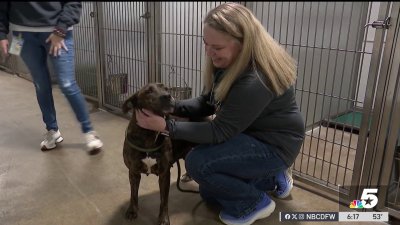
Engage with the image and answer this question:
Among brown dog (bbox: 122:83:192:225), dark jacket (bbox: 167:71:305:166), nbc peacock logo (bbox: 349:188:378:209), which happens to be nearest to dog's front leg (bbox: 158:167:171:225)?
brown dog (bbox: 122:83:192:225)

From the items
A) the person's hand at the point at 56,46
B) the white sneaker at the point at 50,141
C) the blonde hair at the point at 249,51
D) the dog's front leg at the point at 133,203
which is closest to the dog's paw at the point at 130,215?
the dog's front leg at the point at 133,203

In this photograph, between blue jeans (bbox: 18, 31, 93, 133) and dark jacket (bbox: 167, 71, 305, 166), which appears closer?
dark jacket (bbox: 167, 71, 305, 166)

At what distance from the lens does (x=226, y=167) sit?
1.56m

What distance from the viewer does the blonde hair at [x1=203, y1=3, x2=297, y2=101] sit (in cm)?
137

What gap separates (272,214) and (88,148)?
1.36 m

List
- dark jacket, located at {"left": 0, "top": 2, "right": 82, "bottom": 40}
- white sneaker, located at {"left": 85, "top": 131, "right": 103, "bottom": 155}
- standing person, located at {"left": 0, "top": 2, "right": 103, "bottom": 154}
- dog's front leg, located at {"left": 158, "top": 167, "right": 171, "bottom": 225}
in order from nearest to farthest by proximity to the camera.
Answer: dark jacket, located at {"left": 0, "top": 2, "right": 82, "bottom": 40}
dog's front leg, located at {"left": 158, "top": 167, "right": 171, "bottom": 225}
standing person, located at {"left": 0, "top": 2, "right": 103, "bottom": 154}
white sneaker, located at {"left": 85, "top": 131, "right": 103, "bottom": 155}

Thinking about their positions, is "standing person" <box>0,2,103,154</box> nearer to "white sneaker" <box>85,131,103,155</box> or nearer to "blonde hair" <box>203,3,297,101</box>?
"white sneaker" <box>85,131,103,155</box>

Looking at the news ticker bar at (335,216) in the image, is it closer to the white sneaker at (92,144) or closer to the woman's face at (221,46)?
the woman's face at (221,46)

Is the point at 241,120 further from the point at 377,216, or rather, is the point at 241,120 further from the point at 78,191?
the point at 78,191

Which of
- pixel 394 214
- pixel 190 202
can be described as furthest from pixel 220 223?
pixel 394 214

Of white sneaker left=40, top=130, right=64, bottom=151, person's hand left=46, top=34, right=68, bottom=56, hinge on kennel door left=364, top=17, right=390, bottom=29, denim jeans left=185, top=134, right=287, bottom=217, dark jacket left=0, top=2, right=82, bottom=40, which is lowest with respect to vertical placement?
white sneaker left=40, top=130, right=64, bottom=151

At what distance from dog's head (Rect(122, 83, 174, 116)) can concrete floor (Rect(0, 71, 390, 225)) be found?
58cm

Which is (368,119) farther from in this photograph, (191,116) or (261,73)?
(191,116)

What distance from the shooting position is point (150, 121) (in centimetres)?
145
